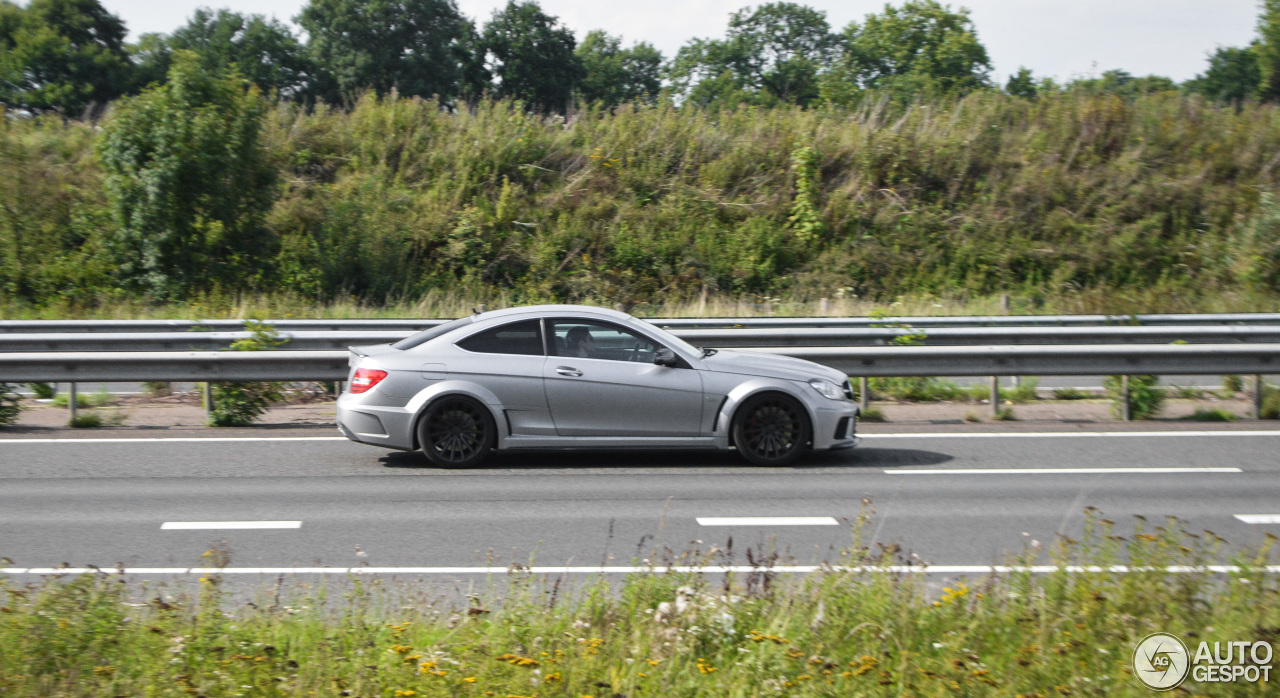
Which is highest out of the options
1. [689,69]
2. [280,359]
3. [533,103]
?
[689,69]

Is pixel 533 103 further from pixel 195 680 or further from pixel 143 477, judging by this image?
pixel 195 680

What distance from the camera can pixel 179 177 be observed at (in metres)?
23.1

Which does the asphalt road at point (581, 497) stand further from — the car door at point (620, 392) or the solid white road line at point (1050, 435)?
the car door at point (620, 392)

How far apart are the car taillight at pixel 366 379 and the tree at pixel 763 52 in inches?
2214

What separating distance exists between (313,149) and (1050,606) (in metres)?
26.7

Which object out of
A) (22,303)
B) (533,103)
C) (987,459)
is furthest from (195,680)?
(533,103)

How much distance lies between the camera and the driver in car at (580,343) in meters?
9.59

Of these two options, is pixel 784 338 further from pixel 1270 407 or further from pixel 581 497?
pixel 581 497

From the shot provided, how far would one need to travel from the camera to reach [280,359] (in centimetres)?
1208

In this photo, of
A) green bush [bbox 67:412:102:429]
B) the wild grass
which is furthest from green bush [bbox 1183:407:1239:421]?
green bush [bbox 67:412:102:429]

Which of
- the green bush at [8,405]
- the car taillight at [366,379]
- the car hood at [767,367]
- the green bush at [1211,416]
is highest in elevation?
the car hood at [767,367]

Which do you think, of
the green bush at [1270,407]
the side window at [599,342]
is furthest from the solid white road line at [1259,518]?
the green bush at [1270,407]

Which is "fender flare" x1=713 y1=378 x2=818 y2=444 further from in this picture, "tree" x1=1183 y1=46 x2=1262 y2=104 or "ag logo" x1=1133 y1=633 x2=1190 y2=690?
"tree" x1=1183 y1=46 x2=1262 y2=104

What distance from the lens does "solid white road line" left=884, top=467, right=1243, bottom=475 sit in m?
9.61
